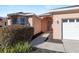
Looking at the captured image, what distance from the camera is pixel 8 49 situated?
8.07 meters

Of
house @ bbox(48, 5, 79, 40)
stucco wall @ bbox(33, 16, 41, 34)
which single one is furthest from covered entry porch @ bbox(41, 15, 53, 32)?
house @ bbox(48, 5, 79, 40)

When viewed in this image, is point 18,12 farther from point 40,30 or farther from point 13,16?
point 40,30

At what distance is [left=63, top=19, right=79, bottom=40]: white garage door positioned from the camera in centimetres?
999

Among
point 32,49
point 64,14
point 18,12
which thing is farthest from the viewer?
point 64,14

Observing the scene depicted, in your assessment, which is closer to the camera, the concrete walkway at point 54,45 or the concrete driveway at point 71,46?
the concrete walkway at point 54,45

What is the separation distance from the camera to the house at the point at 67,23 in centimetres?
985

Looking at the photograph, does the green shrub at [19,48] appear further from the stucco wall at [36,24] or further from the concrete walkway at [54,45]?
the stucco wall at [36,24]

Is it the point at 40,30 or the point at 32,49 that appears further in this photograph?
the point at 32,49

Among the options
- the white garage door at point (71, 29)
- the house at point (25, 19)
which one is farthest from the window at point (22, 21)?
the white garage door at point (71, 29)

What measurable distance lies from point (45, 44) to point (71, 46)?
4.90 feet

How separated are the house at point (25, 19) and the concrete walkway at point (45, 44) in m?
0.40
